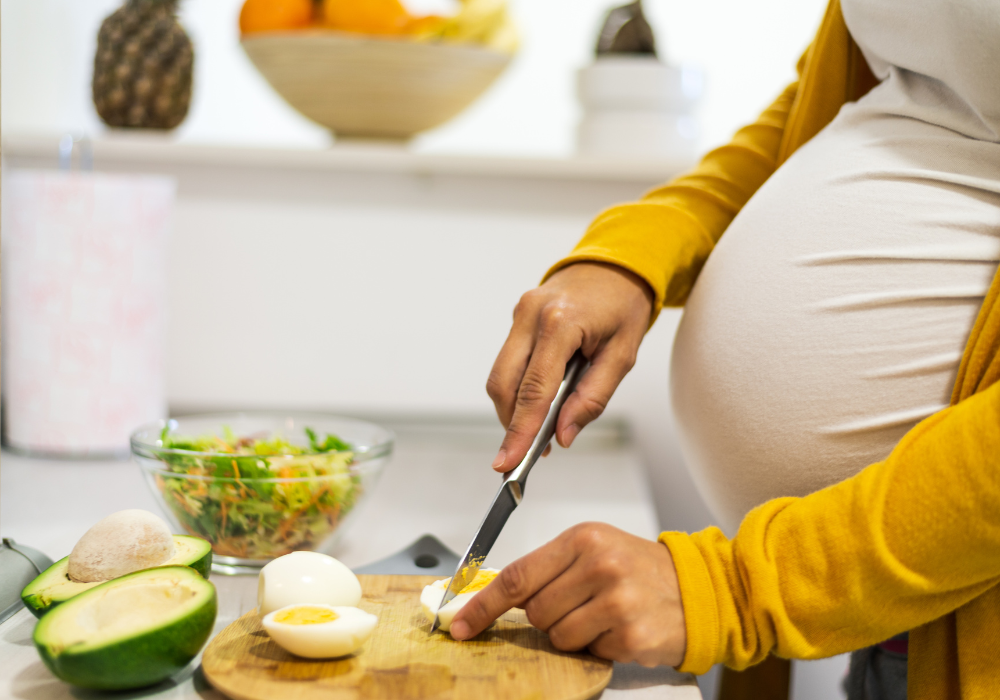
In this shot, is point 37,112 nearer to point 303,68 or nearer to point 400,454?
point 303,68

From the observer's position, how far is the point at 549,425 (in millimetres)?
625

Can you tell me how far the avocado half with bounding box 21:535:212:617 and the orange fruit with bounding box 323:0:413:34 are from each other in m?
0.81

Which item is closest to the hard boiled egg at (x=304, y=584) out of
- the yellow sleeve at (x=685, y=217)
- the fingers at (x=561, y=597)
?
the fingers at (x=561, y=597)

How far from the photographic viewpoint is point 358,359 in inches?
54.2

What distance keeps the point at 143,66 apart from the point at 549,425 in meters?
0.94

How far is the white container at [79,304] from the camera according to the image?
3.57 ft

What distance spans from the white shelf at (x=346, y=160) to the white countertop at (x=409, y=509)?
0.40m

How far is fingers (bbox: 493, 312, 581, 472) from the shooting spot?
0.60 m

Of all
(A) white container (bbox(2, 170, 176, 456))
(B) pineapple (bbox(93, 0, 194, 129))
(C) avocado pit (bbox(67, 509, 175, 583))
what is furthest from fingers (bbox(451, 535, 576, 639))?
(B) pineapple (bbox(93, 0, 194, 129))

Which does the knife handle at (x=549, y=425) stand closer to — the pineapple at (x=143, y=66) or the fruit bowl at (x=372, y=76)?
the fruit bowl at (x=372, y=76)

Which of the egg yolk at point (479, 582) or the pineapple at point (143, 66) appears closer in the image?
the egg yolk at point (479, 582)

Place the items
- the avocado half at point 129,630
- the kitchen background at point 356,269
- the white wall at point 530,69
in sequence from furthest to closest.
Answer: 1. the white wall at point 530,69
2. the kitchen background at point 356,269
3. the avocado half at point 129,630

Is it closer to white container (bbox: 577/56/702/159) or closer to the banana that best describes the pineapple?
the banana

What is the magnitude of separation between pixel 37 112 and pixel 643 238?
3.66 feet
